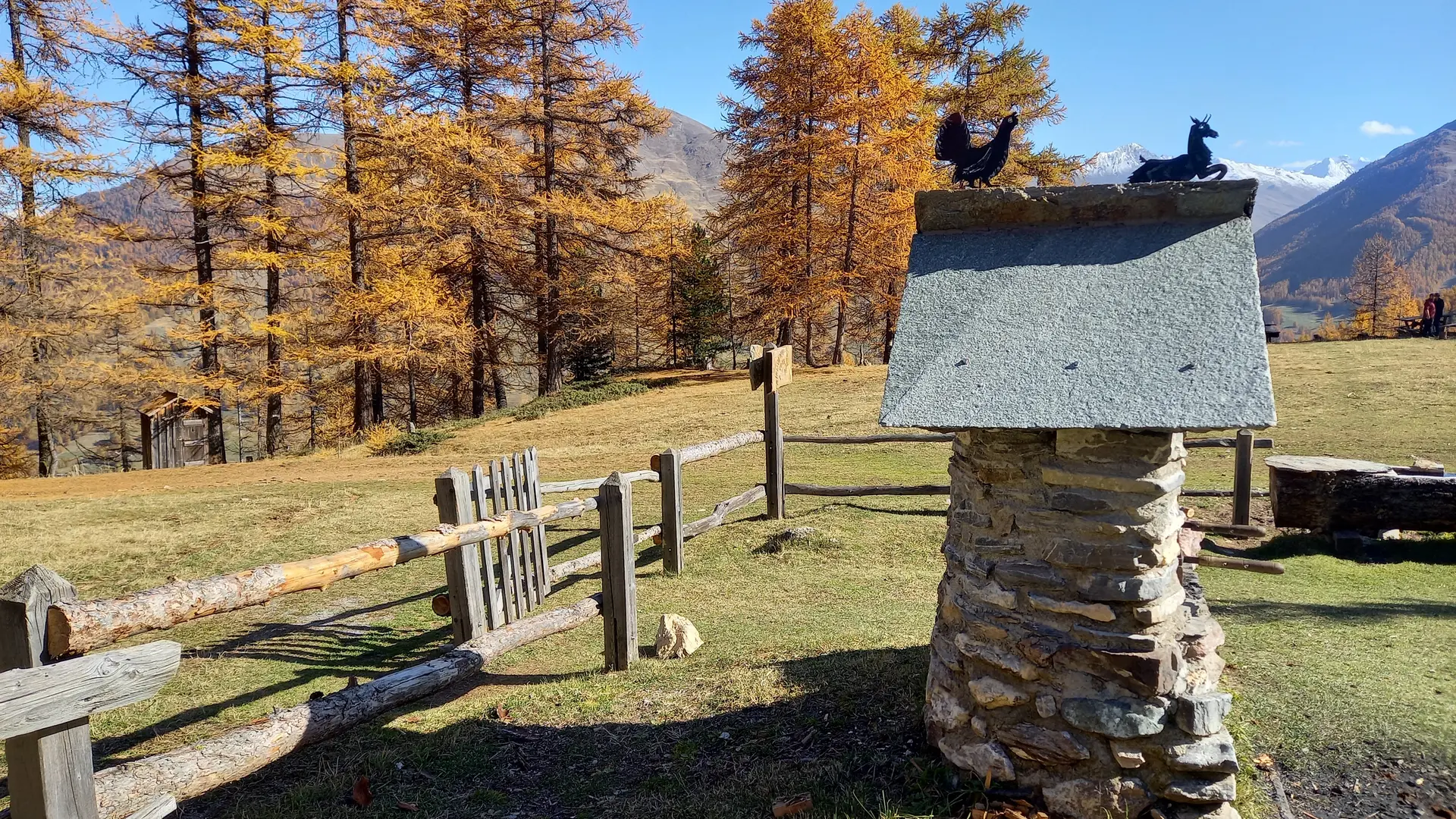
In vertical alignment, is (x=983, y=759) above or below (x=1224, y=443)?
below

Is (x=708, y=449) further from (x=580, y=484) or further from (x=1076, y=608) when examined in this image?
(x=1076, y=608)

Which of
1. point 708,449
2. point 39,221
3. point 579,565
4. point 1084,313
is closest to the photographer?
point 1084,313

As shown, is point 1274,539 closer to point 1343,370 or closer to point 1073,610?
point 1073,610

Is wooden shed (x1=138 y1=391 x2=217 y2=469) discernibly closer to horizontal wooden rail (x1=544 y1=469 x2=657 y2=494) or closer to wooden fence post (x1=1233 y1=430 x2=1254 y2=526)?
horizontal wooden rail (x1=544 y1=469 x2=657 y2=494)

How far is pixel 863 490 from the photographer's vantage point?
33.6ft

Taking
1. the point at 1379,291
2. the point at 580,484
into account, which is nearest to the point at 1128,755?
the point at 580,484

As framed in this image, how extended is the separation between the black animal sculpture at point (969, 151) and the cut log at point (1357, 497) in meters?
6.46

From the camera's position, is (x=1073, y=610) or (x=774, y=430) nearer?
(x=1073, y=610)

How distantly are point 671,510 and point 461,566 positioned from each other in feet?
8.64

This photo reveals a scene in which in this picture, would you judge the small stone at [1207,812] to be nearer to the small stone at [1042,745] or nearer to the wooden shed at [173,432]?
the small stone at [1042,745]

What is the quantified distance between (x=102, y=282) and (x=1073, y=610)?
89.2ft

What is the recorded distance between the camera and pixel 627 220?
1030 inches

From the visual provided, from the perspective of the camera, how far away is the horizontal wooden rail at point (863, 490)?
9906 millimetres

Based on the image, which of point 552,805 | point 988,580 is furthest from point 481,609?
point 988,580
